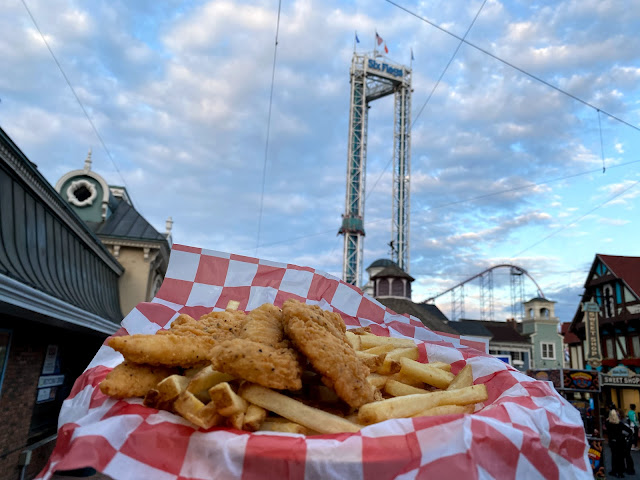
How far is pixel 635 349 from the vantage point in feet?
69.6

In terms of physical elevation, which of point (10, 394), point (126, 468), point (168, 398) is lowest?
point (10, 394)

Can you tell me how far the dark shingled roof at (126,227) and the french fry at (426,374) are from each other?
43.2ft

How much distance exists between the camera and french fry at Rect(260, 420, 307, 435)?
160cm

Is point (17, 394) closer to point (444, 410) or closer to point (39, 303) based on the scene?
point (39, 303)

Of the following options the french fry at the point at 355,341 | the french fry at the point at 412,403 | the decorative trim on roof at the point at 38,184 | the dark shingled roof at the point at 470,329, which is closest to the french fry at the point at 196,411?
the french fry at the point at 412,403

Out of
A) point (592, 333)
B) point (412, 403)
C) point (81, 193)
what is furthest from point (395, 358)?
point (592, 333)

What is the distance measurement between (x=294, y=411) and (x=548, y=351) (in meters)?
45.1

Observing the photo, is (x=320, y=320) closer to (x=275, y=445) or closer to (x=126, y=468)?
(x=275, y=445)

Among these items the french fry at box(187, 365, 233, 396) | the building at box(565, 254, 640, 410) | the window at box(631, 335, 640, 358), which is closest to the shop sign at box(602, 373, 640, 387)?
the building at box(565, 254, 640, 410)

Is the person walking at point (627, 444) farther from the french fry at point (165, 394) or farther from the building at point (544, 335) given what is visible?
the building at point (544, 335)

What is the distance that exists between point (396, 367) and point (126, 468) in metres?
1.50

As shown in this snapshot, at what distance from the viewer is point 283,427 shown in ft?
5.31

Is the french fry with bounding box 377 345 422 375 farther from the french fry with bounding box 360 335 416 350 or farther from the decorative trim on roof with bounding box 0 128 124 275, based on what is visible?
the decorative trim on roof with bounding box 0 128 124 275

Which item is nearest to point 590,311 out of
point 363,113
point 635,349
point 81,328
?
point 635,349
